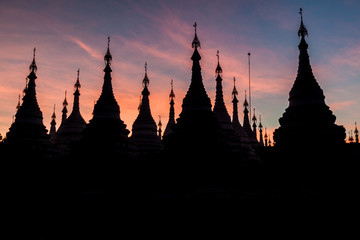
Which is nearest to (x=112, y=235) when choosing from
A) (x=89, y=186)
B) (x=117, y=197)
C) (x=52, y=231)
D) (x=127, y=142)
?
(x=117, y=197)

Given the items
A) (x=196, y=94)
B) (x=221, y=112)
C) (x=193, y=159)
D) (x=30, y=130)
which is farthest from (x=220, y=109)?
(x=30, y=130)

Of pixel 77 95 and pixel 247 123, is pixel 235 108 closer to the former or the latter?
pixel 247 123

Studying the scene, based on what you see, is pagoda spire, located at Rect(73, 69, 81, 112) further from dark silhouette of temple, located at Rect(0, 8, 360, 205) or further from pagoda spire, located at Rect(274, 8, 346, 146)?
pagoda spire, located at Rect(274, 8, 346, 146)

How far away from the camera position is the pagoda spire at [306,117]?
24.5 meters

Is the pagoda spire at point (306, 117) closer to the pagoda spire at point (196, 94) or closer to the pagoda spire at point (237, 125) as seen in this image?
the pagoda spire at point (196, 94)

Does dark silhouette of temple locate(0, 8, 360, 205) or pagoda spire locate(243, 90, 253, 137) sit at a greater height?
pagoda spire locate(243, 90, 253, 137)

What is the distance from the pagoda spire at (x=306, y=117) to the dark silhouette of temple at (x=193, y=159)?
0.22 feet

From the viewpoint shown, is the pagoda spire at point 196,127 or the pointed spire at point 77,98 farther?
the pointed spire at point 77,98

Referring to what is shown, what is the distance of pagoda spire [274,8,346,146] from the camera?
963 inches

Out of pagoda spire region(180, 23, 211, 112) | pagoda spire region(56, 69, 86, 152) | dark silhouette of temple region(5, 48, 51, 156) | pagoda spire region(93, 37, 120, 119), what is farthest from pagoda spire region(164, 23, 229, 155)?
pagoda spire region(56, 69, 86, 152)

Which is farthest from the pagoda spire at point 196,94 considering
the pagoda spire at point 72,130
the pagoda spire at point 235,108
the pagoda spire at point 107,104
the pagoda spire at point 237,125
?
the pagoda spire at point 72,130

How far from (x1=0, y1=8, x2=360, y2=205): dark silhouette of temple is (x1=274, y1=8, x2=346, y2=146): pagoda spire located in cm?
7

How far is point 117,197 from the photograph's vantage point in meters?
21.3

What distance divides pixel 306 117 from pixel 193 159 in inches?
338
